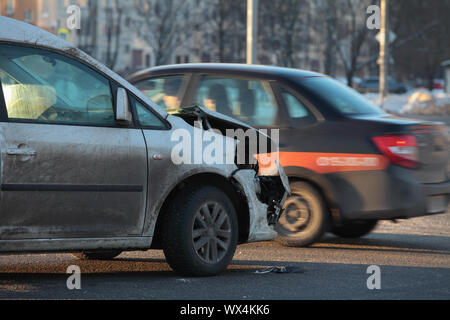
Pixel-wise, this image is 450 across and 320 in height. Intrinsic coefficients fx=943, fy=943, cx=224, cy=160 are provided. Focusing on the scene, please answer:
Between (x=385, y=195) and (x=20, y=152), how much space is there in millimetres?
3729

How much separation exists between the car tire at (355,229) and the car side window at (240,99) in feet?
4.98

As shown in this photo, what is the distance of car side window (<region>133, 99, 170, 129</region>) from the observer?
6.85m

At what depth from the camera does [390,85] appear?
2992 inches

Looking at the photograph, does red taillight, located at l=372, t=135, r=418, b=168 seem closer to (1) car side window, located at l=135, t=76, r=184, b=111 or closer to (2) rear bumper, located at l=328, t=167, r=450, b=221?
(2) rear bumper, located at l=328, t=167, r=450, b=221

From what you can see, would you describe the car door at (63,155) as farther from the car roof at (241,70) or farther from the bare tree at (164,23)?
the bare tree at (164,23)

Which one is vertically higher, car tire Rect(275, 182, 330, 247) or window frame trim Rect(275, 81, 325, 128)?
window frame trim Rect(275, 81, 325, 128)

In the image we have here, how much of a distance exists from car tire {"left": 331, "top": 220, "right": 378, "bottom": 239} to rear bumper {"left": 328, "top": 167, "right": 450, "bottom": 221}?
1.03 metres

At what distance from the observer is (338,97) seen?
9.25m

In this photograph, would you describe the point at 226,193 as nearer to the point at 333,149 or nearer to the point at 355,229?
the point at 333,149

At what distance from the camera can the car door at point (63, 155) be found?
6172 mm

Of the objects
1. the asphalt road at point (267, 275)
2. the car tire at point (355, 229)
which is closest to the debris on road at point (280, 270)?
the asphalt road at point (267, 275)

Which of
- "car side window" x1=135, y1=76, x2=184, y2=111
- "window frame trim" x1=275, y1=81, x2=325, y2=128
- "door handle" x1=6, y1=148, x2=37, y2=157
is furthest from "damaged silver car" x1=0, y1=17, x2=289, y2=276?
"car side window" x1=135, y1=76, x2=184, y2=111

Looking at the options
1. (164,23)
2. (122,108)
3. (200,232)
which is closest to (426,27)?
(164,23)
